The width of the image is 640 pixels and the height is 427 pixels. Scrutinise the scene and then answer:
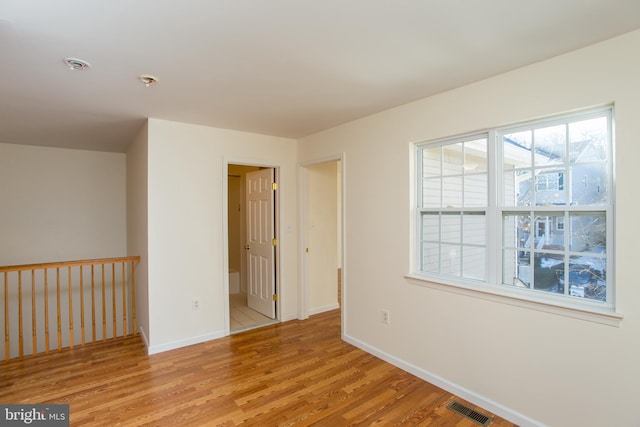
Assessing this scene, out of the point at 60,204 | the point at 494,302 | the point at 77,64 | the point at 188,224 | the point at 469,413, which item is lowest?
the point at 469,413

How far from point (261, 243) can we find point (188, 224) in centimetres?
118

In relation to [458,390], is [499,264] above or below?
above

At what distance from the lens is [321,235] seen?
182 inches

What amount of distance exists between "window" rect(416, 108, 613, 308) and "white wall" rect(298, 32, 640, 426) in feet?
0.43

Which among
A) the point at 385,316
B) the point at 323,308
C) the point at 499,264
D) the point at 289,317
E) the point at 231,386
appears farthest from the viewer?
the point at 323,308

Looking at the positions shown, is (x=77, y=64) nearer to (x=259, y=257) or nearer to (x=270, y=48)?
(x=270, y=48)

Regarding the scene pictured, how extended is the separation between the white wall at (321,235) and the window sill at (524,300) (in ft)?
6.08

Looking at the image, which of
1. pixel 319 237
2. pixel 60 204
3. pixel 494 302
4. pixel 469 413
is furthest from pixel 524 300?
pixel 60 204

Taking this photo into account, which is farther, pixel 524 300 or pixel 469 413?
pixel 469 413

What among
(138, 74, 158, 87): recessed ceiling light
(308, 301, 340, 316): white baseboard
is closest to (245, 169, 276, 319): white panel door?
(308, 301, 340, 316): white baseboard

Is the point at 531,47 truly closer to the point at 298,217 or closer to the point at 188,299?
the point at 298,217

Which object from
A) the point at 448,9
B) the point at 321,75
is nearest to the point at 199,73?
the point at 321,75

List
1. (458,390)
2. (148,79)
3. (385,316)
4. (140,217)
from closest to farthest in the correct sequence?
(148,79) → (458,390) → (385,316) → (140,217)

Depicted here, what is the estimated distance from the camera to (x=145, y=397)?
2.56m
